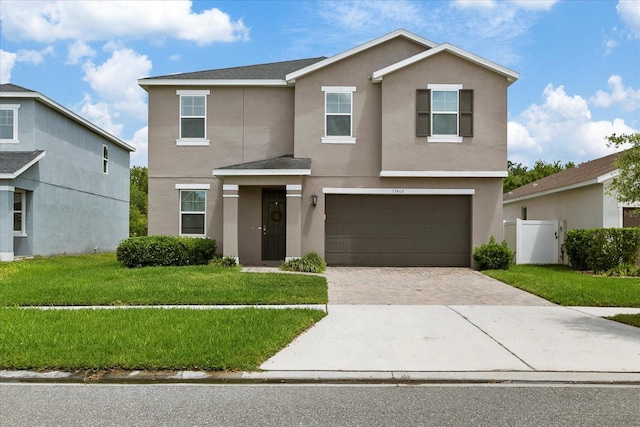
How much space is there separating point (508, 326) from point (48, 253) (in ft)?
65.7

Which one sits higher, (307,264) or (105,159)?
(105,159)

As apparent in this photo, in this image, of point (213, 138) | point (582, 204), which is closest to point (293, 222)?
point (213, 138)

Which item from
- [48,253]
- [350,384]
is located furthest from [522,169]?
[350,384]

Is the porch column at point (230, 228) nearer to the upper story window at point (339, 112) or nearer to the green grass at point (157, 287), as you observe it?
the green grass at point (157, 287)

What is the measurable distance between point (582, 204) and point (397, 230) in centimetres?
706

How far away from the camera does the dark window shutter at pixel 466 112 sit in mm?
17344

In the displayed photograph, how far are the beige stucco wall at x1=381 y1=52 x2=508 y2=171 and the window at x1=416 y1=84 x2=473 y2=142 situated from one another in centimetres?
16

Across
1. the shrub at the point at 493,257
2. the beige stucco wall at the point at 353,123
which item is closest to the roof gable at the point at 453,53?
the beige stucco wall at the point at 353,123

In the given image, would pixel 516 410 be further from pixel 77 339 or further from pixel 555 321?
pixel 77 339

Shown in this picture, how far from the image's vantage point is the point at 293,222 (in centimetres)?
1695

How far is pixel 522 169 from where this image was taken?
192 ft

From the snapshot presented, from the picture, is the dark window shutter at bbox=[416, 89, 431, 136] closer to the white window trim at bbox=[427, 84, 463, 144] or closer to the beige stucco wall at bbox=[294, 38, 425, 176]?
the white window trim at bbox=[427, 84, 463, 144]

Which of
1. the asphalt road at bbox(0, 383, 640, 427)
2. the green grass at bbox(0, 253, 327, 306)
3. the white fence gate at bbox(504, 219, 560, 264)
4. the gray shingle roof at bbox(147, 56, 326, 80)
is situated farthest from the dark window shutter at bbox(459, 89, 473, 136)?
the asphalt road at bbox(0, 383, 640, 427)

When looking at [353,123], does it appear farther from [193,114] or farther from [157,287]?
[157,287]
